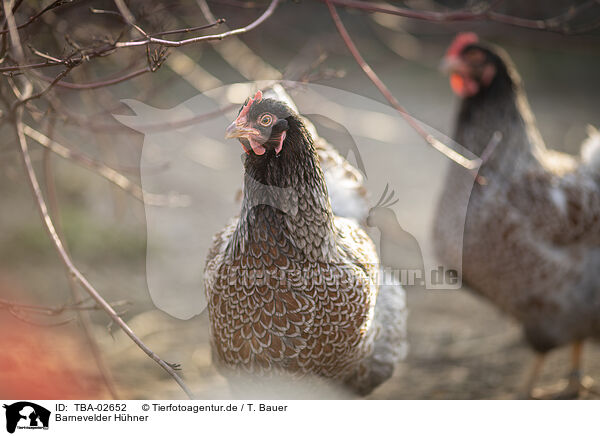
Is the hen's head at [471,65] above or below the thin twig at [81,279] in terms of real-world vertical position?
above

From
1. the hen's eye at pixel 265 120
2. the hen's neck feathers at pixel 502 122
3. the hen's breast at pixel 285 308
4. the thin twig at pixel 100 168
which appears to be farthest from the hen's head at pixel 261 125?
the hen's neck feathers at pixel 502 122

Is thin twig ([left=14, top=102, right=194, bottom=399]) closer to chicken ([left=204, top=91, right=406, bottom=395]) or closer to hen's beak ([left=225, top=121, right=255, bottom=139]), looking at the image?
chicken ([left=204, top=91, right=406, bottom=395])

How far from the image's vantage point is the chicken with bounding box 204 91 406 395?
90 cm

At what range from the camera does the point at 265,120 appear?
2.82ft

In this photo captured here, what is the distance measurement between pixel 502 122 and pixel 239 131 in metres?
1.17

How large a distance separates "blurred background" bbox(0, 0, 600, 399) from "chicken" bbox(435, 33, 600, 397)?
0.57ft

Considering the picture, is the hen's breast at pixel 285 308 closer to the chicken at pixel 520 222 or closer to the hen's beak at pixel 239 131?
the hen's beak at pixel 239 131

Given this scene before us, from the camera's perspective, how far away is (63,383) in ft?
3.65

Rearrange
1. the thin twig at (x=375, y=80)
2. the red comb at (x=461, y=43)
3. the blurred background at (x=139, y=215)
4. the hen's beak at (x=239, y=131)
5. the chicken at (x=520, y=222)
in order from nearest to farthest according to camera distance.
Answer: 1. the hen's beak at (x=239, y=131)
2. the thin twig at (x=375, y=80)
3. the blurred background at (x=139, y=215)
4. the chicken at (x=520, y=222)
5. the red comb at (x=461, y=43)

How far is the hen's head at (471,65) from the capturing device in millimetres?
1688

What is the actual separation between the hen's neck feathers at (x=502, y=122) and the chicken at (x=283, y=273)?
34.5 inches

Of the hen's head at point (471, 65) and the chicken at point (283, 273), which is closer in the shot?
the chicken at point (283, 273)
